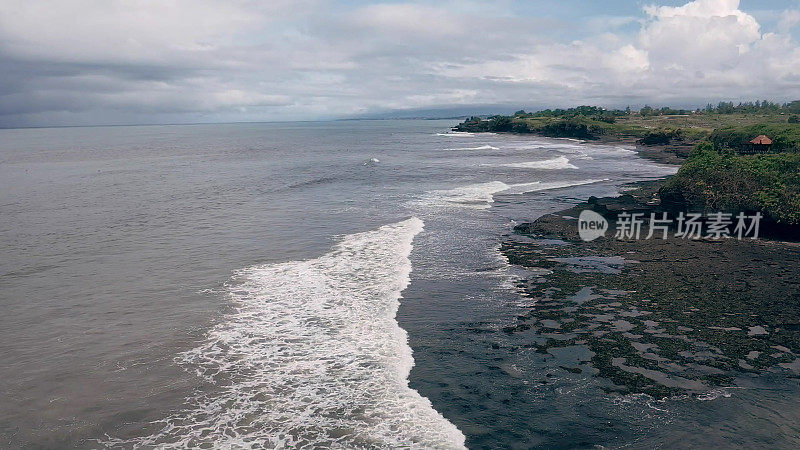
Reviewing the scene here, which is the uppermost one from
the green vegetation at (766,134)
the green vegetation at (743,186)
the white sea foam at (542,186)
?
the green vegetation at (766,134)

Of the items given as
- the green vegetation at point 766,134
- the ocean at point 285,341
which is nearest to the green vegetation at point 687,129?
the green vegetation at point 766,134

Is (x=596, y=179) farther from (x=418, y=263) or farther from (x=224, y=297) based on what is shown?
(x=224, y=297)

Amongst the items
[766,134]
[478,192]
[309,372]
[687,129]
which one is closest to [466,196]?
[478,192]

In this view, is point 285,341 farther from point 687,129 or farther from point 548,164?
point 687,129

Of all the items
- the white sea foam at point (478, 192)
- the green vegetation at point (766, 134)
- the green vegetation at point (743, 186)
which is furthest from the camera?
the green vegetation at point (766, 134)

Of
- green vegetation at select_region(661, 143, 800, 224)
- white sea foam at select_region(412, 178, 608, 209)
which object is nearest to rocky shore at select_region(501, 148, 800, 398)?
green vegetation at select_region(661, 143, 800, 224)

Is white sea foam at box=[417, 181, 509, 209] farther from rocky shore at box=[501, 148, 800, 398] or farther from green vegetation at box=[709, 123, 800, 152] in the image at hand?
green vegetation at box=[709, 123, 800, 152]

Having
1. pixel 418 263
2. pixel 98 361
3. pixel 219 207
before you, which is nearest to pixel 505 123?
pixel 219 207

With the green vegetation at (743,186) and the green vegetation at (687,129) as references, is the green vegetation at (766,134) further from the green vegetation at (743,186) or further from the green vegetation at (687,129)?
the green vegetation at (743,186)
